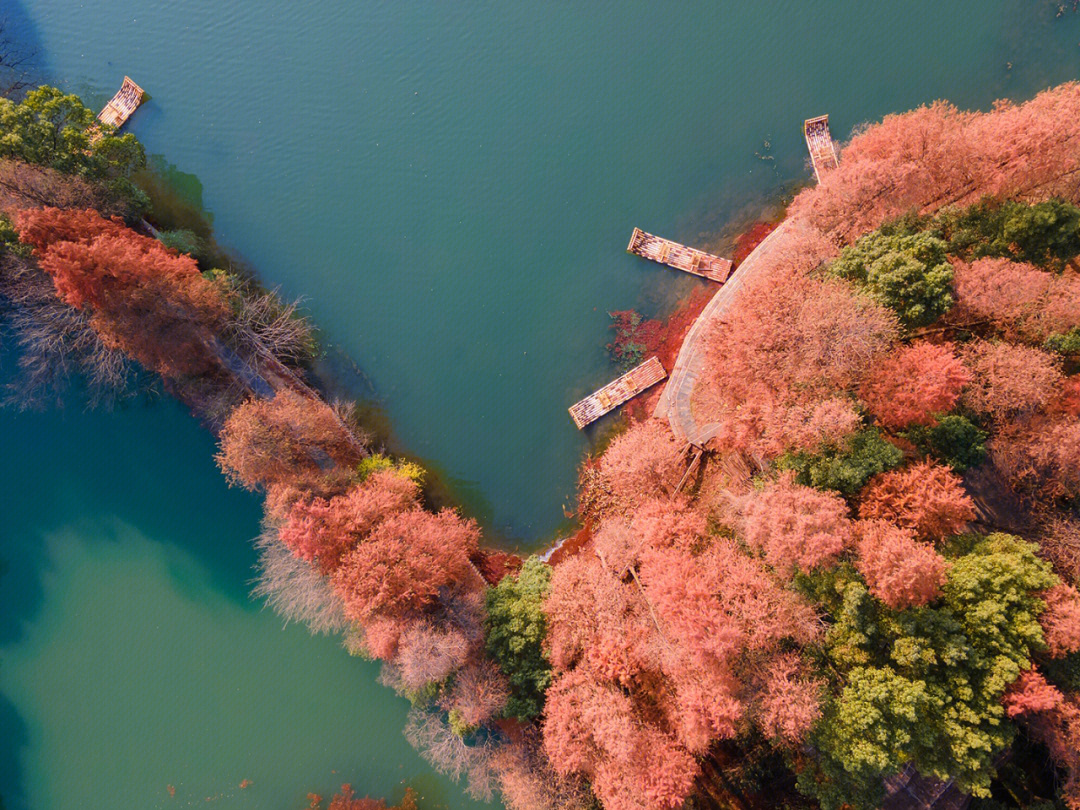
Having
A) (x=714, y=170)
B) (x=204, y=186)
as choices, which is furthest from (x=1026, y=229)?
(x=204, y=186)

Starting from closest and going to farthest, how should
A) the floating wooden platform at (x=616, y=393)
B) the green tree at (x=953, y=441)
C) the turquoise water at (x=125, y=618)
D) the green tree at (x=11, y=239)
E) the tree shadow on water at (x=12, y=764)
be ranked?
the green tree at (x=953, y=441)
the green tree at (x=11, y=239)
the floating wooden platform at (x=616, y=393)
the turquoise water at (x=125, y=618)
the tree shadow on water at (x=12, y=764)

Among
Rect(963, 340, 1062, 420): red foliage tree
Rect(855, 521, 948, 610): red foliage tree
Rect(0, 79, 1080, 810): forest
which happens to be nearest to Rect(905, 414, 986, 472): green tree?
Rect(0, 79, 1080, 810): forest

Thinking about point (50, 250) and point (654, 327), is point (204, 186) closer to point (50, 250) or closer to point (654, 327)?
point (50, 250)

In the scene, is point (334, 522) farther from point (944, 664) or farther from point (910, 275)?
point (910, 275)

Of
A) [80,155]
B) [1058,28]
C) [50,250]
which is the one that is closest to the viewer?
[50,250]

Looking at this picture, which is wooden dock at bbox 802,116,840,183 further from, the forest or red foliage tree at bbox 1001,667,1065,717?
red foliage tree at bbox 1001,667,1065,717

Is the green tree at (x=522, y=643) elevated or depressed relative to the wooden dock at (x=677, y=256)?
depressed

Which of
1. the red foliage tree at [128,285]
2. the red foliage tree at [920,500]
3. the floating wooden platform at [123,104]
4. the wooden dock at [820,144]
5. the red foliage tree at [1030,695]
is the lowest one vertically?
the red foliage tree at [1030,695]

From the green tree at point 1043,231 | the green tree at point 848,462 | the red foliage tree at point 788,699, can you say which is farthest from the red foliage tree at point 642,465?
the green tree at point 1043,231

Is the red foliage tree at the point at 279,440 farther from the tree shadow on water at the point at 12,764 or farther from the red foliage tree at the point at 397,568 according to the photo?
the tree shadow on water at the point at 12,764
